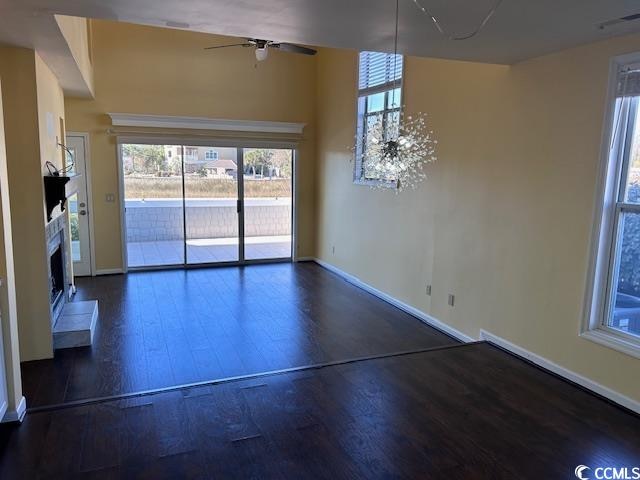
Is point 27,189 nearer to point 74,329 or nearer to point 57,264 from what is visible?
point 74,329

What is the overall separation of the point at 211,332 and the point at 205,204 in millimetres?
3548

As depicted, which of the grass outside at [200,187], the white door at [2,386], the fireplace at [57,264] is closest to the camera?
the white door at [2,386]

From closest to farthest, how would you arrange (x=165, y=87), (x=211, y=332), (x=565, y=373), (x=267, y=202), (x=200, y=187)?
(x=565, y=373), (x=211, y=332), (x=165, y=87), (x=200, y=187), (x=267, y=202)

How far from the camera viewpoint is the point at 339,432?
284cm

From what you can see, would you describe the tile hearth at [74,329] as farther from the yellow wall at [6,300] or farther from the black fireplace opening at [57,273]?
the yellow wall at [6,300]

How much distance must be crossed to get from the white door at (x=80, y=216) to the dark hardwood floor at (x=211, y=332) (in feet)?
1.17

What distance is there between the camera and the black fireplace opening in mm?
4802

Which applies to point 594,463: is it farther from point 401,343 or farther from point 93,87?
point 93,87

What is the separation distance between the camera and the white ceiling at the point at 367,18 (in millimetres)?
2588

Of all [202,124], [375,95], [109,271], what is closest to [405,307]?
[375,95]

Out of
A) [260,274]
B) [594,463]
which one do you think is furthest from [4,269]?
[260,274]

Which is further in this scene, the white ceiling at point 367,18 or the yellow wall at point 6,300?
the yellow wall at point 6,300

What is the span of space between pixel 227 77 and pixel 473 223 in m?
4.87

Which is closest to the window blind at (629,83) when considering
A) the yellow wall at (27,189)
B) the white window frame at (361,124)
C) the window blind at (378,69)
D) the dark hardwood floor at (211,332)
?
the dark hardwood floor at (211,332)
